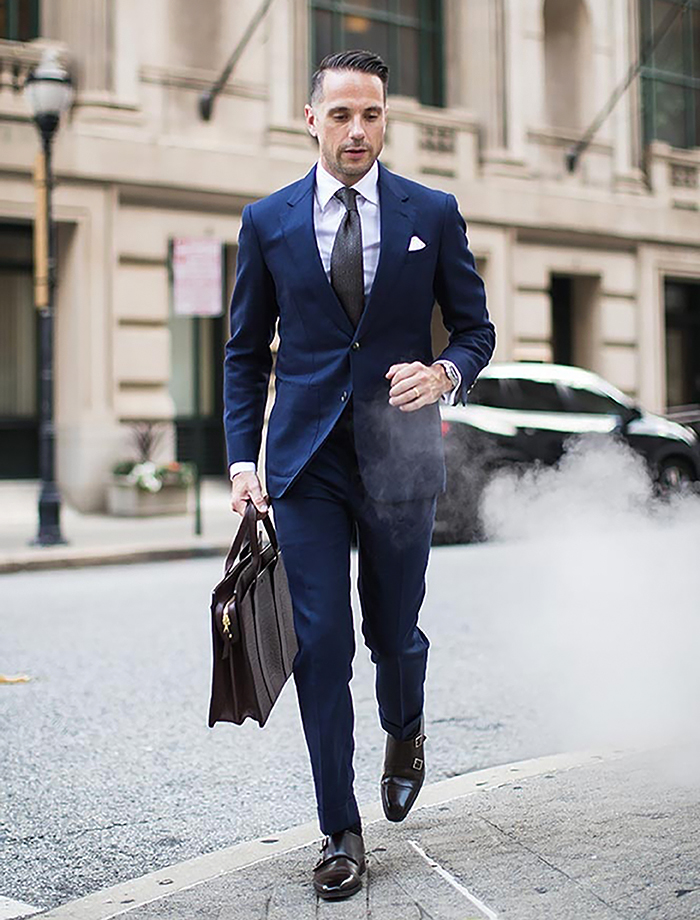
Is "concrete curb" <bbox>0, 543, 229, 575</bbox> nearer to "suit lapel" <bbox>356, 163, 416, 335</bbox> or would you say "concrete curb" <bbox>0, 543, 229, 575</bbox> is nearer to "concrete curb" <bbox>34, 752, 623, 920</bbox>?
"concrete curb" <bbox>34, 752, 623, 920</bbox>

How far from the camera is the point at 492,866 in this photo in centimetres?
350

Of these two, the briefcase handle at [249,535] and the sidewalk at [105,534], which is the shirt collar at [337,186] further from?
the sidewalk at [105,534]

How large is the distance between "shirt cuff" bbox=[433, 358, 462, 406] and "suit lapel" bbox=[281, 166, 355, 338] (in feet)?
0.82

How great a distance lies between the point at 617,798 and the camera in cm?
405

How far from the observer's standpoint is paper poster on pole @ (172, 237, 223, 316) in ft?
46.9

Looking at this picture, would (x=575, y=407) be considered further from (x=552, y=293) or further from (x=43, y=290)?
(x=552, y=293)

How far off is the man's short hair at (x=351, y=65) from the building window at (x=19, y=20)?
1478 centimetres

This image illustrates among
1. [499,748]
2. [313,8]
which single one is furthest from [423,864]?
[313,8]

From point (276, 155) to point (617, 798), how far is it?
15.6 m

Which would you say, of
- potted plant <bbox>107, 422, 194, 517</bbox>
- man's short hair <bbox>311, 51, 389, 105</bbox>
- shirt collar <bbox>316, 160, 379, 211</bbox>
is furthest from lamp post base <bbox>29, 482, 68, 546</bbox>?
man's short hair <bbox>311, 51, 389, 105</bbox>

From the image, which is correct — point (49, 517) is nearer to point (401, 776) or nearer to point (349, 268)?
point (401, 776)

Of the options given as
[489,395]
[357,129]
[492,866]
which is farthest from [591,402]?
[492,866]

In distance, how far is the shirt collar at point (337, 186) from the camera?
3.70 m

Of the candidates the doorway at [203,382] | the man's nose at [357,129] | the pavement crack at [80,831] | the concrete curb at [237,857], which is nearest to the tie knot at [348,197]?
the man's nose at [357,129]
